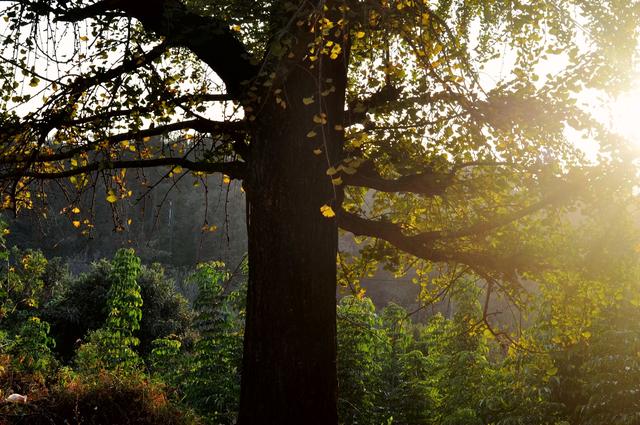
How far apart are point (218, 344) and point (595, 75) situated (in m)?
10.9

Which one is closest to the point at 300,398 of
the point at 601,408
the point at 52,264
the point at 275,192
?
the point at 275,192

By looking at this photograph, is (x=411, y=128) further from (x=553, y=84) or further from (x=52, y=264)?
(x=52, y=264)

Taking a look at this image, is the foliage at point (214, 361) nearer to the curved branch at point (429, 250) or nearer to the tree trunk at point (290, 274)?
the curved branch at point (429, 250)

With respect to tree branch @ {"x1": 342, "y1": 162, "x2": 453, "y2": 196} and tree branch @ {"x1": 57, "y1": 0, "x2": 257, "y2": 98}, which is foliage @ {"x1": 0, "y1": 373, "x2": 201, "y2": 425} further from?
tree branch @ {"x1": 57, "y1": 0, "x2": 257, "y2": 98}

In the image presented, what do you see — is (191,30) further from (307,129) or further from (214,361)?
(214,361)

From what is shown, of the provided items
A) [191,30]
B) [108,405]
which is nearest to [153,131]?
[191,30]

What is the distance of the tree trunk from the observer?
436 cm

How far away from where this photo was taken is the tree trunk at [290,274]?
14.3 feet

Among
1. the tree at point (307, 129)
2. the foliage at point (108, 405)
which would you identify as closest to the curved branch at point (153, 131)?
the tree at point (307, 129)

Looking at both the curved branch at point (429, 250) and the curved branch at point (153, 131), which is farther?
the curved branch at point (429, 250)

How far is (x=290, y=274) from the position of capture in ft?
14.6

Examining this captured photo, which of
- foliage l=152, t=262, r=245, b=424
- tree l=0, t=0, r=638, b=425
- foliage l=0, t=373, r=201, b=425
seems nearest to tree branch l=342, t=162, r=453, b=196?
tree l=0, t=0, r=638, b=425

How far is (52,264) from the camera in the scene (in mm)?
29219

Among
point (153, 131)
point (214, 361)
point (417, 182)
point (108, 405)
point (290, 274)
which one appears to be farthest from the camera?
point (214, 361)
